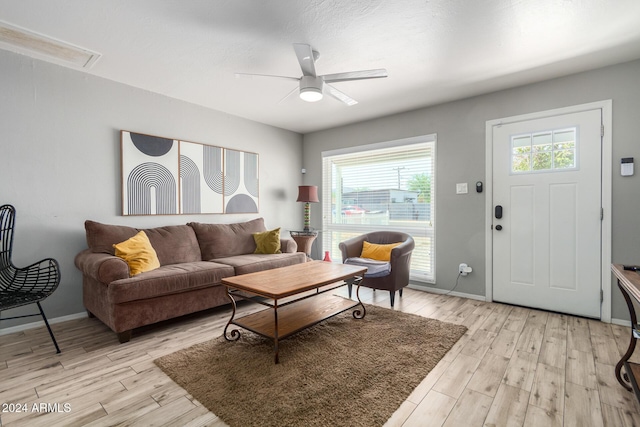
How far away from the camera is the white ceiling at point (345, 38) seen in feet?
6.67

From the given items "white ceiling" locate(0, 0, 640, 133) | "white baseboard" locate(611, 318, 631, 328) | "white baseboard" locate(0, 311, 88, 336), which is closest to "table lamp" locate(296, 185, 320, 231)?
"white ceiling" locate(0, 0, 640, 133)

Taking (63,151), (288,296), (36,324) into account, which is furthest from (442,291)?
(63,151)

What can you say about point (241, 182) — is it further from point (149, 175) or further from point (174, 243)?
point (174, 243)

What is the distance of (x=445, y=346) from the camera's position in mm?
2332

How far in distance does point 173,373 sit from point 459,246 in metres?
3.34

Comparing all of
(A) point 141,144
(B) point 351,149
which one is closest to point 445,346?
(B) point 351,149

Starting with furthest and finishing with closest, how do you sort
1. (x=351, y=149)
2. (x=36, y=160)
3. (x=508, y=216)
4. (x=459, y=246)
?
1. (x=351, y=149)
2. (x=459, y=246)
3. (x=508, y=216)
4. (x=36, y=160)

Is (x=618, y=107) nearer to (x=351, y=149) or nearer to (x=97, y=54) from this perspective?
(x=351, y=149)

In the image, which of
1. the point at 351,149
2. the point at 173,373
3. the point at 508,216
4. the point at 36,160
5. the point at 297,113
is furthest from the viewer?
the point at 351,149

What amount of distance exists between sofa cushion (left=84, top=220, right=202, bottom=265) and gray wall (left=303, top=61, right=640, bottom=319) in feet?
9.47

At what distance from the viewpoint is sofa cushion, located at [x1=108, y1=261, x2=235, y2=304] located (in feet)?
7.88

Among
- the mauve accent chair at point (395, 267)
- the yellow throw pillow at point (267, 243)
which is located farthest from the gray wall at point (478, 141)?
the yellow throw pillow at point (267, 243)

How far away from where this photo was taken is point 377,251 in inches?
150

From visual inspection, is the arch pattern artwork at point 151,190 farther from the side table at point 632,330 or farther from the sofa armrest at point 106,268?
the side table at point 632,330
